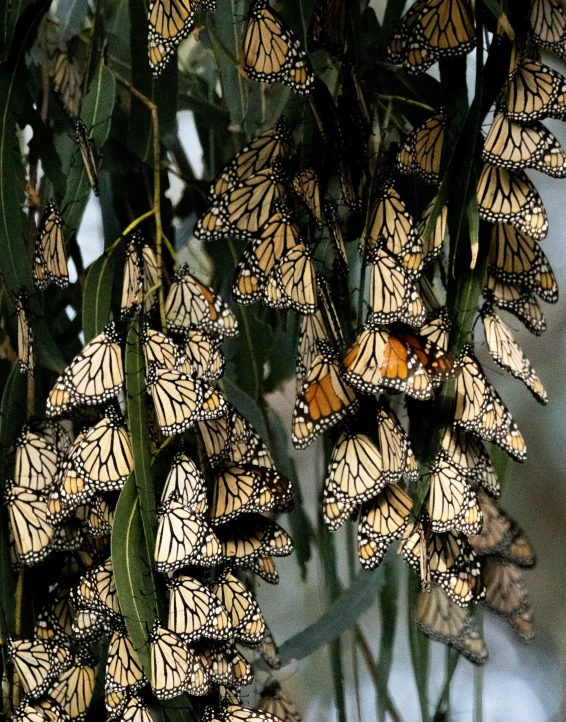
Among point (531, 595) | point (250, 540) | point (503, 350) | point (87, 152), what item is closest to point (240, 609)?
point (250, 540)

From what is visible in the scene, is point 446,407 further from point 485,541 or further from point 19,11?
point 19,11

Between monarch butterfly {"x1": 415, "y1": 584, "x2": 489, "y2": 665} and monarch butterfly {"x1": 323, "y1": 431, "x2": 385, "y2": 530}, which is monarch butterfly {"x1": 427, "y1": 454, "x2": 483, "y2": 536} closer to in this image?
monarch butterfly {"x1": 323, "y1": 431, "x2": 385, "y2": 530}

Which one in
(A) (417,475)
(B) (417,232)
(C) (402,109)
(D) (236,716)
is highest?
(C) (402,109)

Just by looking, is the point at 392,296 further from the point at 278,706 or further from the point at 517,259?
the point at 278,706

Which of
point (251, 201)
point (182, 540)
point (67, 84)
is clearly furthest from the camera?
point (67, 84)

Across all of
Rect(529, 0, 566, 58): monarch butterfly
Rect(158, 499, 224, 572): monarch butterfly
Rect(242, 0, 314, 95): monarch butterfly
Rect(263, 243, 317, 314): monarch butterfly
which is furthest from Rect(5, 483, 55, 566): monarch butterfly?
Rect(529, 0, 566, 58): monarch butterfly

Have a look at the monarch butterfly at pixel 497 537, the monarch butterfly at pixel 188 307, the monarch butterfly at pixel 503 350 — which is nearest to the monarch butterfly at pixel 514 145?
the monarch butterfly at pixel 503 350

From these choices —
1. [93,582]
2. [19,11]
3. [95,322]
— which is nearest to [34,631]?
[93,582]
